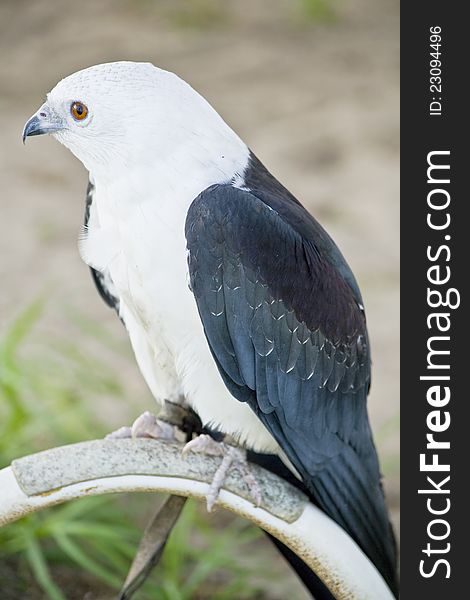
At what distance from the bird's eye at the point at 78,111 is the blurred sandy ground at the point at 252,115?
1.85 metres

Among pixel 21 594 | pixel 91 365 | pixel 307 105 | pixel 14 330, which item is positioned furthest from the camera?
pixel 307 105

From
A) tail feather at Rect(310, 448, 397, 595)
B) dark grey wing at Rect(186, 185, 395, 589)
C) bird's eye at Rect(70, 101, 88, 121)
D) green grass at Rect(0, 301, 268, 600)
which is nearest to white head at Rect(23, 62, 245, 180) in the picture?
bird's eye at Rect(70, 101, 88, 121)

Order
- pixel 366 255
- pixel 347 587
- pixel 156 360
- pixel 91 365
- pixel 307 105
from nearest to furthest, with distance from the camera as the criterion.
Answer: pixel 347 587 → pixel 156 360 → pixel 91 365 → pixel 366 255 → pixel 307 105

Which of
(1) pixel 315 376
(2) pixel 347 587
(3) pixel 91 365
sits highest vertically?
(3) pixel 91 365

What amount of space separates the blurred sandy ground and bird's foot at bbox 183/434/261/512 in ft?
5.54

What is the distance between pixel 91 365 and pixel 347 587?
1.90m

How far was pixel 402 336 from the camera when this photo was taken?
240 cm

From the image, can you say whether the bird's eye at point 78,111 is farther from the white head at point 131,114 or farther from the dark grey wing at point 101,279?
the dark grey wing at point 101,279

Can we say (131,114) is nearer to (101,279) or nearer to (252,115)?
(101,279)

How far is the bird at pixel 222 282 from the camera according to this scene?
2.31 m

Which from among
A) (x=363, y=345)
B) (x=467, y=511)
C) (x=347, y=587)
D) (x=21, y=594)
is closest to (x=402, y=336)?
(x=363, y=345)

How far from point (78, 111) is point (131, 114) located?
129 mm

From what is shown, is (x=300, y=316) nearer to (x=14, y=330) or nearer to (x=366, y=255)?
(x=14, y=330)

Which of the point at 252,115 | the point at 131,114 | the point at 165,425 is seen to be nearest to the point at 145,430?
the point at 165,425
